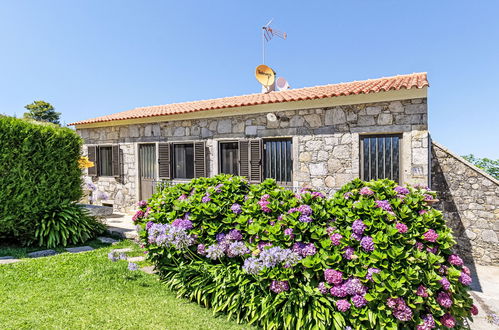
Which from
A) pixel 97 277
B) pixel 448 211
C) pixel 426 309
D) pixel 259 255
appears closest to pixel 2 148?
pixel 97 277

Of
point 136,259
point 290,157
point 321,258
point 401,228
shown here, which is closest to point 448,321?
point 401,228

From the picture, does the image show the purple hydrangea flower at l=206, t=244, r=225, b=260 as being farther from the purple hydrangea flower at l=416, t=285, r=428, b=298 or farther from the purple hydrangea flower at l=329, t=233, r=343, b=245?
the purple hydrangea flower at l=416, t=285, r=428, b=298

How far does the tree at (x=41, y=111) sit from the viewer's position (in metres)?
30.7

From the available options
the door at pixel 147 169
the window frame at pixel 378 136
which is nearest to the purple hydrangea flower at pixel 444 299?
the window frame at pixel 378 136

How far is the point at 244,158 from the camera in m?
8.84

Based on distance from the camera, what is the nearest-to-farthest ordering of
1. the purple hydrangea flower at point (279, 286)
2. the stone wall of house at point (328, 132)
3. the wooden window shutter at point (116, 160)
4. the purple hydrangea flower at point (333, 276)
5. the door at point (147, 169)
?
1. the purple hydrangea flower at point (333, 276)
2. the purple hydrangea flower at point (279, 286)
3. the stone wall of house at point (328, 132)
4. the door at point (147, 169)
5. the wooden window shutter at point (116, 160)

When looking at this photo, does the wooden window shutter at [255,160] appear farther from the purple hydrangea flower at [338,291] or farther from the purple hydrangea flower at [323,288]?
the purple hydrangea flower at [338,291]

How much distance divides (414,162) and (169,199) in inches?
225

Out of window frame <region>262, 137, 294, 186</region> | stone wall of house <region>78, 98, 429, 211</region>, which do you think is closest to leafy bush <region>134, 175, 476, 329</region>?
stone wall of house <region>78, 98, 429, 211</region>

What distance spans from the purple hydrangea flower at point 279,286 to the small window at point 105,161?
10.3 meters

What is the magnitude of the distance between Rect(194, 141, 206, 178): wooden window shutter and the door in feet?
6.52

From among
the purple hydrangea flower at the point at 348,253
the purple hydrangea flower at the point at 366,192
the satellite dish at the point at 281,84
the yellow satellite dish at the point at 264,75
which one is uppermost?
the yellow satellite dish at the point at 264,75

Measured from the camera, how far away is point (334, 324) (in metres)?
2.96

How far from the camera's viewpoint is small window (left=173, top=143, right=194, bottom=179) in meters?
9.97
